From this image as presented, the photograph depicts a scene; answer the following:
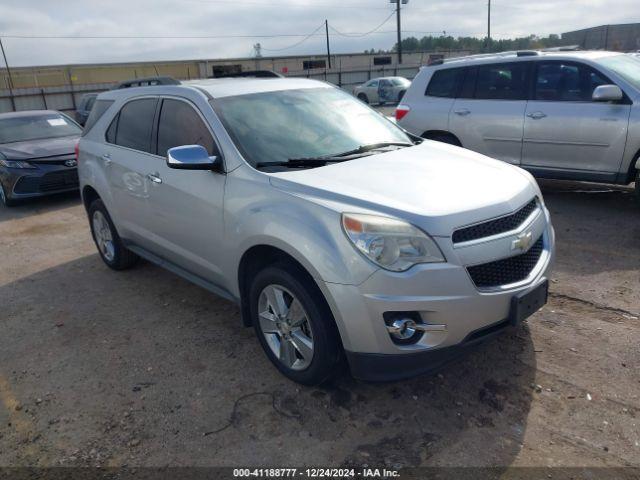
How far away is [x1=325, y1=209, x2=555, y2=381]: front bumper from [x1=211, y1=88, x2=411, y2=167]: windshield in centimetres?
122

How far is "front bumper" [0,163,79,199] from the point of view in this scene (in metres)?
8.71

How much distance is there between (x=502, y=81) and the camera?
698 cm

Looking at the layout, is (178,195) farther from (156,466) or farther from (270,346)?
(156,466)

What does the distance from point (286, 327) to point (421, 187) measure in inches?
45.4

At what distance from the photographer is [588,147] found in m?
6.22

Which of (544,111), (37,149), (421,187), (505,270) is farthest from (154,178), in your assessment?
(37,149)

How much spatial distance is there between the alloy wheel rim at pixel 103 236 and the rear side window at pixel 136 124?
3.16 feet

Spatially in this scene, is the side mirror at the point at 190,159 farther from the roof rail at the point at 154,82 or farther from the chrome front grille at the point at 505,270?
the chrome front grille at the point at 505,270

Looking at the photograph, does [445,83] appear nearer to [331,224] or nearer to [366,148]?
[366,148]

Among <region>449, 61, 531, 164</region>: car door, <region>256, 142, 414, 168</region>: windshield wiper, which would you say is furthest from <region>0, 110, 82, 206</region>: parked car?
<region>256, 142, 414, 168</region>: windshield wiper

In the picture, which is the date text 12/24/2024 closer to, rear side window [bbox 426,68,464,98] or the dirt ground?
the dirt ground

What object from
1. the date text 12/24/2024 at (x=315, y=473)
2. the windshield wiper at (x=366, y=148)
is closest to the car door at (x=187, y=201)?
the windshield wiper at (x=366, y=148)

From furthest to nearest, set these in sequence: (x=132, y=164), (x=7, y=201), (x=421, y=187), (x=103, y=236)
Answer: (x=7, y=201)
(x=103, y=236)
(x=132, y=164)
(x=421, y=187)

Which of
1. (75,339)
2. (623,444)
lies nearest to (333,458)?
(623,444)
